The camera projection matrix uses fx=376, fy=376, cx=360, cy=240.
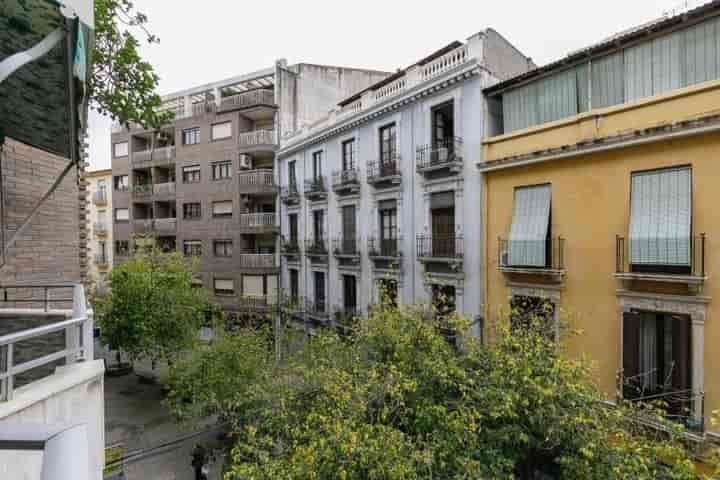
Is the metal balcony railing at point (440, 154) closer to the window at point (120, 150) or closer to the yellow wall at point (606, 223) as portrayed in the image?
the yellow wall at point (606, 223)

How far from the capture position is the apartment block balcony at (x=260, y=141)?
2431cm

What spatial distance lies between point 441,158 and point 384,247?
4569mm

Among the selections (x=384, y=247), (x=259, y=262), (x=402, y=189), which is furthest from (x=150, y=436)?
(x=402, y=189)

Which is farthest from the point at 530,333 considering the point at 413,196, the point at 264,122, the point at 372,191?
the point at 264,122

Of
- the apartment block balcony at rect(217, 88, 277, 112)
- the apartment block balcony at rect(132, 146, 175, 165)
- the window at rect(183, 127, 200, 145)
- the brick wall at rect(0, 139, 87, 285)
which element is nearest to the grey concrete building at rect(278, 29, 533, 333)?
the apartment block balcony at rect(217, 88, 277, 112)

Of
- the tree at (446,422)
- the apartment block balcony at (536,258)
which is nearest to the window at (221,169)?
the tree at (446,422)

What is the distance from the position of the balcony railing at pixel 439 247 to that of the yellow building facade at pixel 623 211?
3.47ft

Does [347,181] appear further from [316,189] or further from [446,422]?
[446,422]

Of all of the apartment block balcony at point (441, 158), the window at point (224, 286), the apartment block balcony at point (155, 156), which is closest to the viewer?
the apartment block balcony at point (441, 158)

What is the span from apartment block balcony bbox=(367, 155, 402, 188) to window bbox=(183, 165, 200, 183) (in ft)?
50.0

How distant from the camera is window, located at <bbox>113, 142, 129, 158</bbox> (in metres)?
30.0

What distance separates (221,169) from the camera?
25.7 m

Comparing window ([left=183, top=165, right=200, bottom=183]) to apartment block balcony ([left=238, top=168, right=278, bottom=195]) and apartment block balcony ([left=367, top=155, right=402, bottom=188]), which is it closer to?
apartment block balcony ([left=238, top=168, right=278, bottom=195])

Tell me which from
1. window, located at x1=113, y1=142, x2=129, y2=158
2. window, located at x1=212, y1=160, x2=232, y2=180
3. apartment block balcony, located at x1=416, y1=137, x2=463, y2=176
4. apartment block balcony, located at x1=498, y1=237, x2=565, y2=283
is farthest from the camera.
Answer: window, located at x1=113, y1=142, x2=129, y2=158
